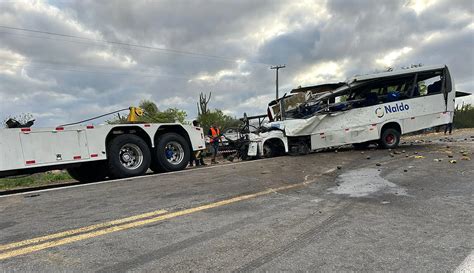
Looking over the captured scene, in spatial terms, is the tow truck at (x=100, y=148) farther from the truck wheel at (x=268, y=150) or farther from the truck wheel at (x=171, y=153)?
the truck wheel at (x=268, y=150)

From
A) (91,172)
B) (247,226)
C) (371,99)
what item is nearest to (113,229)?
(247,226)

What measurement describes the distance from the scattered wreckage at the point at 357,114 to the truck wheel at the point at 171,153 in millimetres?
3118

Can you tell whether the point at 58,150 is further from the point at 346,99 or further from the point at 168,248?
the point at 346,99

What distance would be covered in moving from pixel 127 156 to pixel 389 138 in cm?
927

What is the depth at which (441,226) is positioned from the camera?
149 inches

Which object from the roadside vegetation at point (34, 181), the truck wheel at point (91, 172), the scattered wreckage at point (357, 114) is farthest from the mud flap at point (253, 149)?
the roadside vegetation at point (34, 181)

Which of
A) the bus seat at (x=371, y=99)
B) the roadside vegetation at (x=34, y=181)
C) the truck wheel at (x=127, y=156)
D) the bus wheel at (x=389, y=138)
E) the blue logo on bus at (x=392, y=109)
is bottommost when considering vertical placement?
the roadside vegetation at (x=34, y=181)

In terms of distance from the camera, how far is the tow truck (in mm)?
6914

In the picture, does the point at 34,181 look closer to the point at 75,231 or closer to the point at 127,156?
the point at 127,156

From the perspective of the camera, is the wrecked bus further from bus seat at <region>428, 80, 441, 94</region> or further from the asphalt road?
the asphalt road

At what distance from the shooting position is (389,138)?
43.0 feet

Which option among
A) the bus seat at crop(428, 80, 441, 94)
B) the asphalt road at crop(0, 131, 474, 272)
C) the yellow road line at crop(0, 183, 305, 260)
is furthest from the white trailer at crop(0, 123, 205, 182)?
the bus seat at crop(428, 80, 441, 94)

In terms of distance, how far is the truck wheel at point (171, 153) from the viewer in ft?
29.7

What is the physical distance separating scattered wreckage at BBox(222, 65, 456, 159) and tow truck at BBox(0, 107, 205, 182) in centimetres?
339
